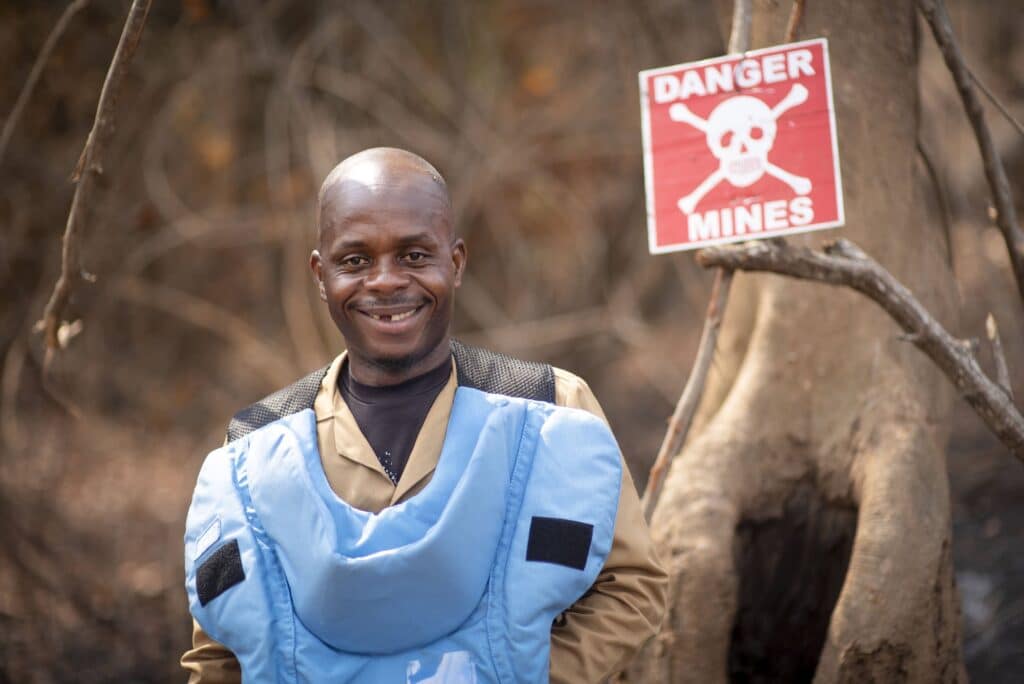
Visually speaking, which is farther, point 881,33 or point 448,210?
point 881,33

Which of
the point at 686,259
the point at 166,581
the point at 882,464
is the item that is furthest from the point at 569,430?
the point at 686,259

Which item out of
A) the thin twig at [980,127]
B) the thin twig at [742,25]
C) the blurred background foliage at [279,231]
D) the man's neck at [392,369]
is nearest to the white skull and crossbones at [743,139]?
the thin twig at [742,25]

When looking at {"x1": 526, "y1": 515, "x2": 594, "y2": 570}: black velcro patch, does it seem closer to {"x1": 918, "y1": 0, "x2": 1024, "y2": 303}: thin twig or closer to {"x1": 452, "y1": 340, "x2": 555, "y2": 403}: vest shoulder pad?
{"x1": 452, "y1": 340, "x2": 555, "y2": 403}: vest shoulder pad

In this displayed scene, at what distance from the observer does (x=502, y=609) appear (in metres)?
1.72

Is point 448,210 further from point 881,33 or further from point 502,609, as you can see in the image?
point 881,33

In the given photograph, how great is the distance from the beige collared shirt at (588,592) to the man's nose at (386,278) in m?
0.21

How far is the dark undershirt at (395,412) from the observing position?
6.09ft

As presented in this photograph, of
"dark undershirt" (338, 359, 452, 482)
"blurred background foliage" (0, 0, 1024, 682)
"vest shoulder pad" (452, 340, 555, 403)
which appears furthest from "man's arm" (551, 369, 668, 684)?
"blurred background foliage" (0, 0, 1024, 682)

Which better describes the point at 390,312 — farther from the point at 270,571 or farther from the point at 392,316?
the point at 270,571

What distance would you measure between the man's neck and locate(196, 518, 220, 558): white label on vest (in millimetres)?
355

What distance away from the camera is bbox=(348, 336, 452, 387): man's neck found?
6.24 feet

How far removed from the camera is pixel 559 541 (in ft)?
5.71

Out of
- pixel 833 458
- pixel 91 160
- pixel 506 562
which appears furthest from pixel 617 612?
pixel 91 160

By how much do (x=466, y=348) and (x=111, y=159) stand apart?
12.4ft
